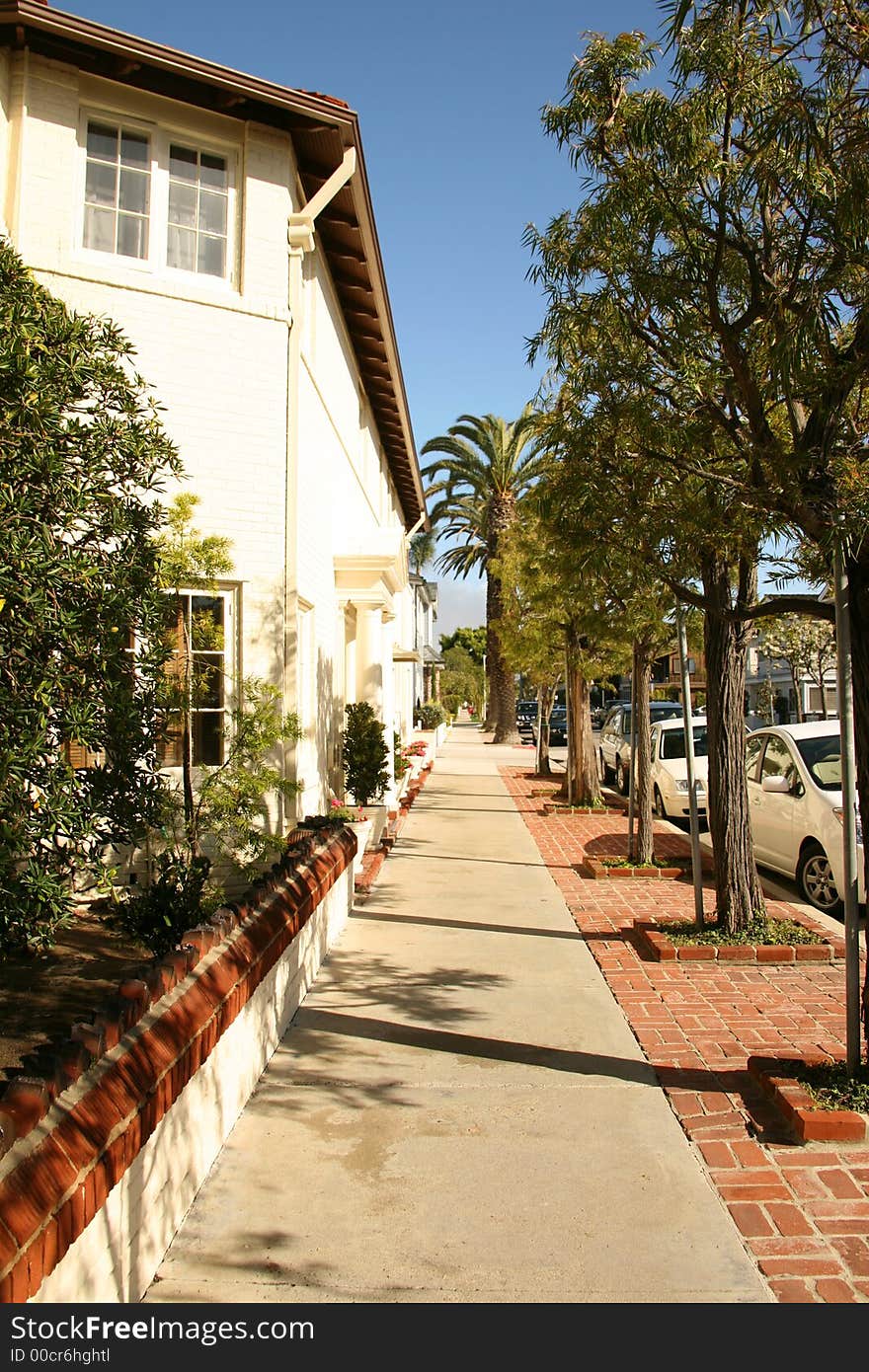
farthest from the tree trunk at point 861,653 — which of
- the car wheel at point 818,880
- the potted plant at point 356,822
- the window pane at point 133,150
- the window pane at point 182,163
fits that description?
the window pane at point 133,150

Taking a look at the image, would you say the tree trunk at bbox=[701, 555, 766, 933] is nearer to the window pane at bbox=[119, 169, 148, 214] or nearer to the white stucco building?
the white stucco building

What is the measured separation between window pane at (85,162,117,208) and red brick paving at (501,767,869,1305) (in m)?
7.29

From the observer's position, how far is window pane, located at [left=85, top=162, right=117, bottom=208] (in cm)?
847

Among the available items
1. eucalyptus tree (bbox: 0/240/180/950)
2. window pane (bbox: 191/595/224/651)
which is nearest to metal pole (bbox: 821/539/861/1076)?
eucalyptus tree (bbox: 0/240/180/950)

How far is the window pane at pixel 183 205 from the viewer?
8.79 metres

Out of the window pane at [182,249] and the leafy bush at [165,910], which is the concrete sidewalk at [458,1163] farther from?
the window pane at [182,249]

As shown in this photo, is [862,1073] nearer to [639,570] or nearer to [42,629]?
[639,570]

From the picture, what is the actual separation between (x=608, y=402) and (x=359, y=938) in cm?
456

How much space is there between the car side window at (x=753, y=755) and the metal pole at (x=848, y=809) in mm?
6476

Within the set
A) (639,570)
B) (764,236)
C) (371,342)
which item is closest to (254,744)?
(639,570)

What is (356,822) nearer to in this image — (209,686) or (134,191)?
(209,686)

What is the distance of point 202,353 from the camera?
8.78 metres

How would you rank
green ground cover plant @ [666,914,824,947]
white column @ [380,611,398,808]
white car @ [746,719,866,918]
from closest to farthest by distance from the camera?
green ground cover plant @ [666,914,824,947], white car @ [746,719,866,918], white column @ [380,611,398,808]

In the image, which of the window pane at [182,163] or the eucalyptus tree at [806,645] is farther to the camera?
the eucalyptus tree at [806,645]
